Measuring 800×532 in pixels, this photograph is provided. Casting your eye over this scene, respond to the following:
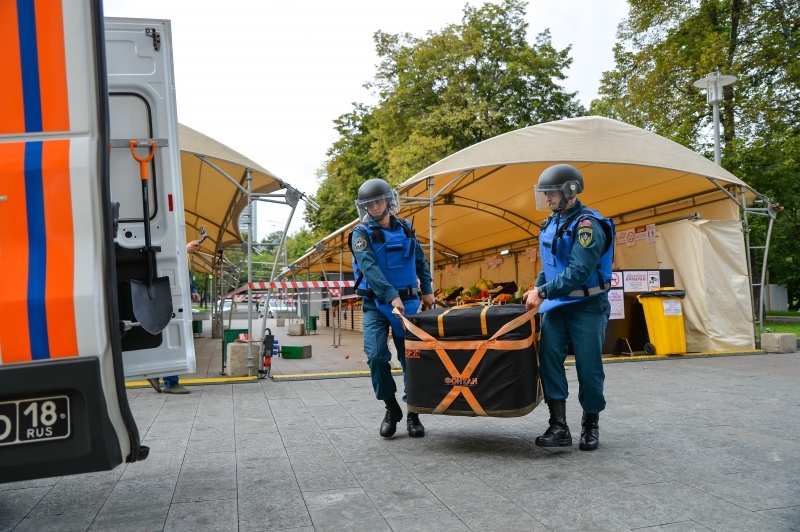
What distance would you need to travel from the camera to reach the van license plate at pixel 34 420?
7.50 feet

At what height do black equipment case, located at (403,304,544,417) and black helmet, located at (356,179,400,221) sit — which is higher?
black helmet, located at (356,179,400,221)

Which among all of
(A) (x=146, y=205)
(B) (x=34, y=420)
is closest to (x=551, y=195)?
(A) (x=146, y=205)

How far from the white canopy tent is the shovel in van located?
22.6 ft

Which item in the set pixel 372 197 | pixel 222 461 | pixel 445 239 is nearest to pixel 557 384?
pixel 372 197

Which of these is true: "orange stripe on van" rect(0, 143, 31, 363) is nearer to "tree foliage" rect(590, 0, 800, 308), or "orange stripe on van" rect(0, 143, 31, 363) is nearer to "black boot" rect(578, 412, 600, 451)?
"black boot" rect(578, 412, 600, 451)

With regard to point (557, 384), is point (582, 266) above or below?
above

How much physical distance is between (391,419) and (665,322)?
783cm

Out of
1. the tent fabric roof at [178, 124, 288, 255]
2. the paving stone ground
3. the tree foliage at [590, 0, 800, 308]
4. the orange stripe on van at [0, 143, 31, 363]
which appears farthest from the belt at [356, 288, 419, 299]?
the tree foliage at [590, 0, 800, 308]

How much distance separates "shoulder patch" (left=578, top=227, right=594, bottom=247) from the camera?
437 centimetres

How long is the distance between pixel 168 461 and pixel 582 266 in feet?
10.2

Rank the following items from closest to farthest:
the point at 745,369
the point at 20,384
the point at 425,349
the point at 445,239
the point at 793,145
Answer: the point at 20,384 → the point at 425,349 → the point at 745,369 → the point at 793,145 → the point at 445,239

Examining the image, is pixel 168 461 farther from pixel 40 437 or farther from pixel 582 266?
pixel 582 266

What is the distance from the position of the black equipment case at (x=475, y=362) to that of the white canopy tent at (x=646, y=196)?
582cm

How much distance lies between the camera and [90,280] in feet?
7.79
